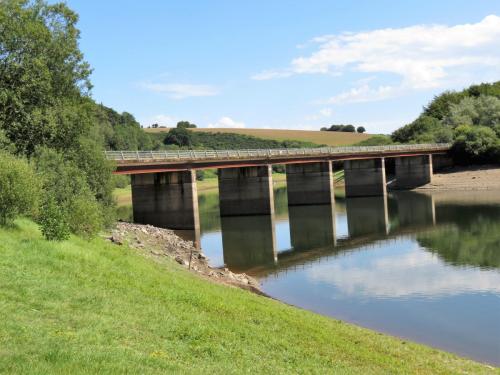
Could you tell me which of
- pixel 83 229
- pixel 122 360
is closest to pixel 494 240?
pixel 83 229

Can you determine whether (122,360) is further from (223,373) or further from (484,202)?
(484,202)

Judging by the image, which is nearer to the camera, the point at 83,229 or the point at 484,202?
the point at 83,229

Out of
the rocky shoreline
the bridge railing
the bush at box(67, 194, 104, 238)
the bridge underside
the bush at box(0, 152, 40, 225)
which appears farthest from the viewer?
the bridge underside

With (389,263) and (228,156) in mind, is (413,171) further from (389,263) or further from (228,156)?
(389,263)

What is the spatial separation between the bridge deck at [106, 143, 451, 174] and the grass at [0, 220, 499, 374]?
96.5 feet

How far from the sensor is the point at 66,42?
122 feet

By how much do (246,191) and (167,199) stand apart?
13675mm

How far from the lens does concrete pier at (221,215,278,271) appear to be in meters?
40.0

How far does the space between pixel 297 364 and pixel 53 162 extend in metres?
20.4

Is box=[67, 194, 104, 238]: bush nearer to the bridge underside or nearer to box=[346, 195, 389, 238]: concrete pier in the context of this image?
the bridge underside

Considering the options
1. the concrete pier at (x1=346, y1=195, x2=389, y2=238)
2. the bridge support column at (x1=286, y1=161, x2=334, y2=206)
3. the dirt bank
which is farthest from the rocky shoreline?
the dirt bank

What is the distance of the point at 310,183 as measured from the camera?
267 feet

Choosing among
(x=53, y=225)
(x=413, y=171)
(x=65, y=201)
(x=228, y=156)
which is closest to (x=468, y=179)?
(x=413, y=171)

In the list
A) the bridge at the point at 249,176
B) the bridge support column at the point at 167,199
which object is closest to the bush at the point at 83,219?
the bridge at the point at 249,176
